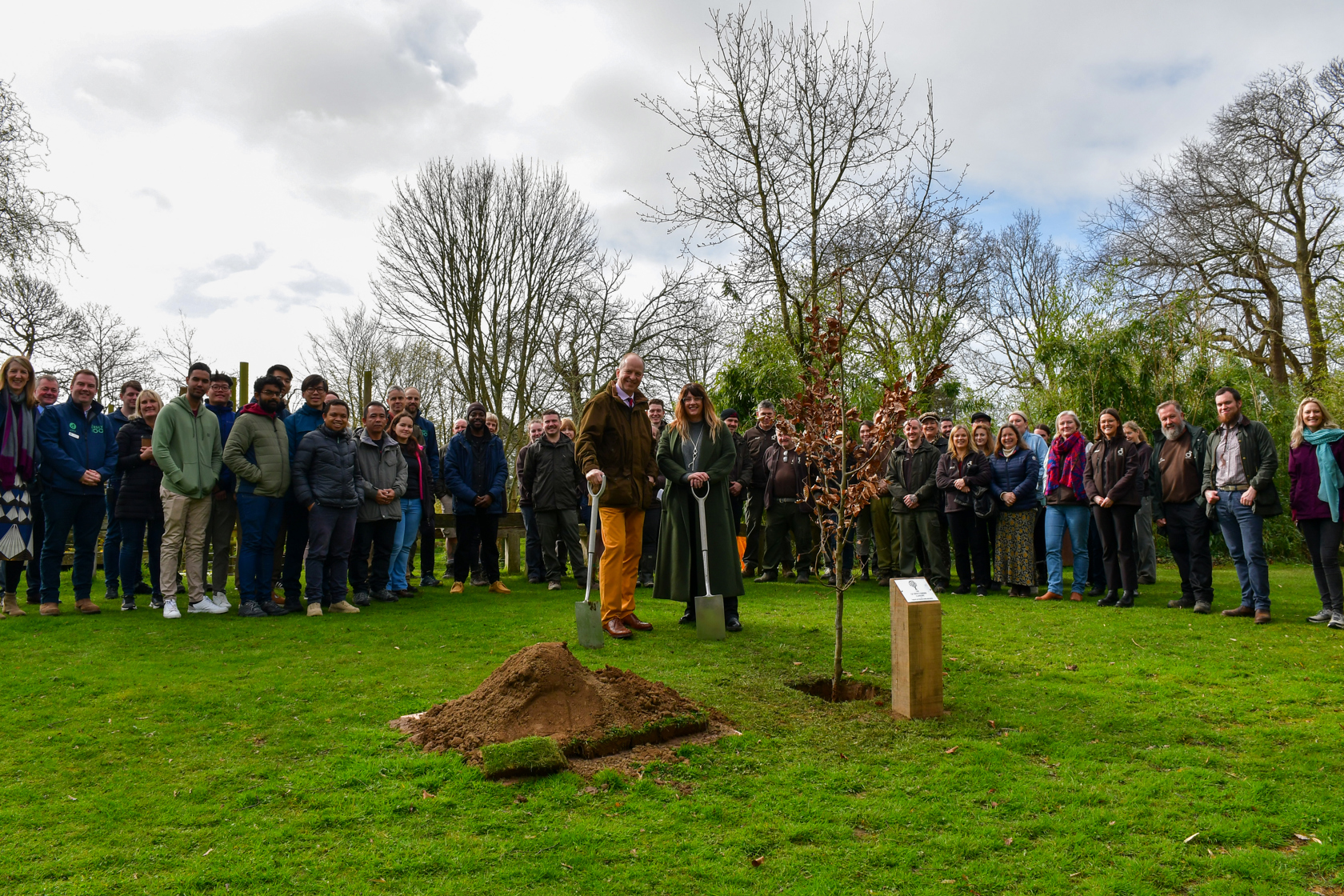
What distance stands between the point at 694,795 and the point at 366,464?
651 centimetres

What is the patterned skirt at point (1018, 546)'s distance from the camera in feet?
31.9

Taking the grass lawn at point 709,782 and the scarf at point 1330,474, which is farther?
the scarf at point 1330,474

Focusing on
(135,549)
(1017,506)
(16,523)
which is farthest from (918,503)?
(16,523)

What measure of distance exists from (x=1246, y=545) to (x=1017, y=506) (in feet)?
7.66

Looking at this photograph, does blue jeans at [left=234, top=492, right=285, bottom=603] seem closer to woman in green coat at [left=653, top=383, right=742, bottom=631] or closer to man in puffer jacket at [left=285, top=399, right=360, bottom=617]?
man in puffer jacket at [left=285, top=399, right=360, bottom=617]

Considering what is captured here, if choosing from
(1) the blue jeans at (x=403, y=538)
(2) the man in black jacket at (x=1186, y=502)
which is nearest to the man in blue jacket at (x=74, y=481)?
(1) the blue jeans at (x=403, y=538)

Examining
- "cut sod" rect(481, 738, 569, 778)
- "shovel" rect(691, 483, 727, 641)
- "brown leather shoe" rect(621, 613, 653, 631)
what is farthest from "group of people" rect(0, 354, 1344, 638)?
"cut sod" rect(481, 738, 569, 778)

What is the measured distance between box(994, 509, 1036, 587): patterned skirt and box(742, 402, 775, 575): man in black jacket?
3.04 meters

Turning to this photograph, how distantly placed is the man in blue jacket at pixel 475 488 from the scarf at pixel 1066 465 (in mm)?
6603

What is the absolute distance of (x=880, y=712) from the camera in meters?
4.80

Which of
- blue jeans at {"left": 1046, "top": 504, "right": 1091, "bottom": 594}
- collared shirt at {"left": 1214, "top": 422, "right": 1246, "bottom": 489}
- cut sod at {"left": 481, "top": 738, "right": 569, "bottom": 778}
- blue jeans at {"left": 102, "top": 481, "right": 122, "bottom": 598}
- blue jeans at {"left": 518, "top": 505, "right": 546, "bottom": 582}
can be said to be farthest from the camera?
blue jeans at {"left": 518, "top": 505, "right": 546, "bottom": 582}

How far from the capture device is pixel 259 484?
309 inches

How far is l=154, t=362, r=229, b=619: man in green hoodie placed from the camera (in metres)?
7.55

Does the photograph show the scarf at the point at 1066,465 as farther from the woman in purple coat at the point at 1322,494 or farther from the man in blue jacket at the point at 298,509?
the man in blue jacket at the point at 298,509
